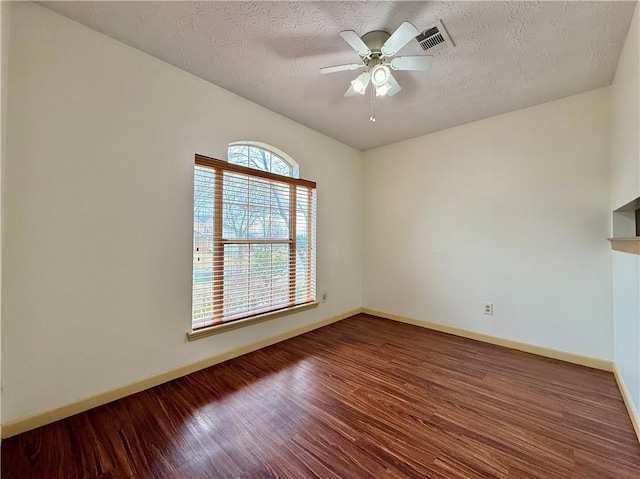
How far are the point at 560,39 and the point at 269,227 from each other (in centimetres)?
267

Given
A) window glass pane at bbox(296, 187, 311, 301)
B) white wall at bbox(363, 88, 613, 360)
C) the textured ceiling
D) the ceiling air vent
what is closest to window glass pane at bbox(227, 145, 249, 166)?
the textured ceiling

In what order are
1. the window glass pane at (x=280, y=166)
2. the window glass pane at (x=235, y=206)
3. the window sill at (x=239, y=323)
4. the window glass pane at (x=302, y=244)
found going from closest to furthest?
1. the window sill at (x=239, y=323)
2. the window glass pane at (x=235, y=206)
3. the window glass pane at (x=280, y=166)
4. the window glass pane at (x=302, y=244)

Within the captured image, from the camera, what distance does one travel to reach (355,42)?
5.27 ft

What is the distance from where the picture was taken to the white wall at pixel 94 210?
149 centimetres

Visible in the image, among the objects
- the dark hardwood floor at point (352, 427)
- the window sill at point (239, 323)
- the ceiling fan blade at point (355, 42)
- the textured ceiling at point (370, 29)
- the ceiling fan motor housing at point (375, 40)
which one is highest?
the textured ceiling at point (370, 29)

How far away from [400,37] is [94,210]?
2196 millimetres

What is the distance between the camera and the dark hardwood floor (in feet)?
4.22

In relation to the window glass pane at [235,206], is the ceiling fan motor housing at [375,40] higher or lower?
higher

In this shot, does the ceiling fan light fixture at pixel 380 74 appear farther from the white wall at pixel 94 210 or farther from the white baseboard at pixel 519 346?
the white baseboard at pixel 519 346

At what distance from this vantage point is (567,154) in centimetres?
245

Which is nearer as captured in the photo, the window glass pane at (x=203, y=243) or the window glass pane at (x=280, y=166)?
the window glass pane at (x=203, y=243)

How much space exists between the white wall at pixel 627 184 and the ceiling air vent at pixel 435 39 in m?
0.99

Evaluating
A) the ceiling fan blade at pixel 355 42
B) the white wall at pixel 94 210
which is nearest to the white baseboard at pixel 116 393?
the white wall at pixel 94 210

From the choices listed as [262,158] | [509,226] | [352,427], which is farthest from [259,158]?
[509,226]
